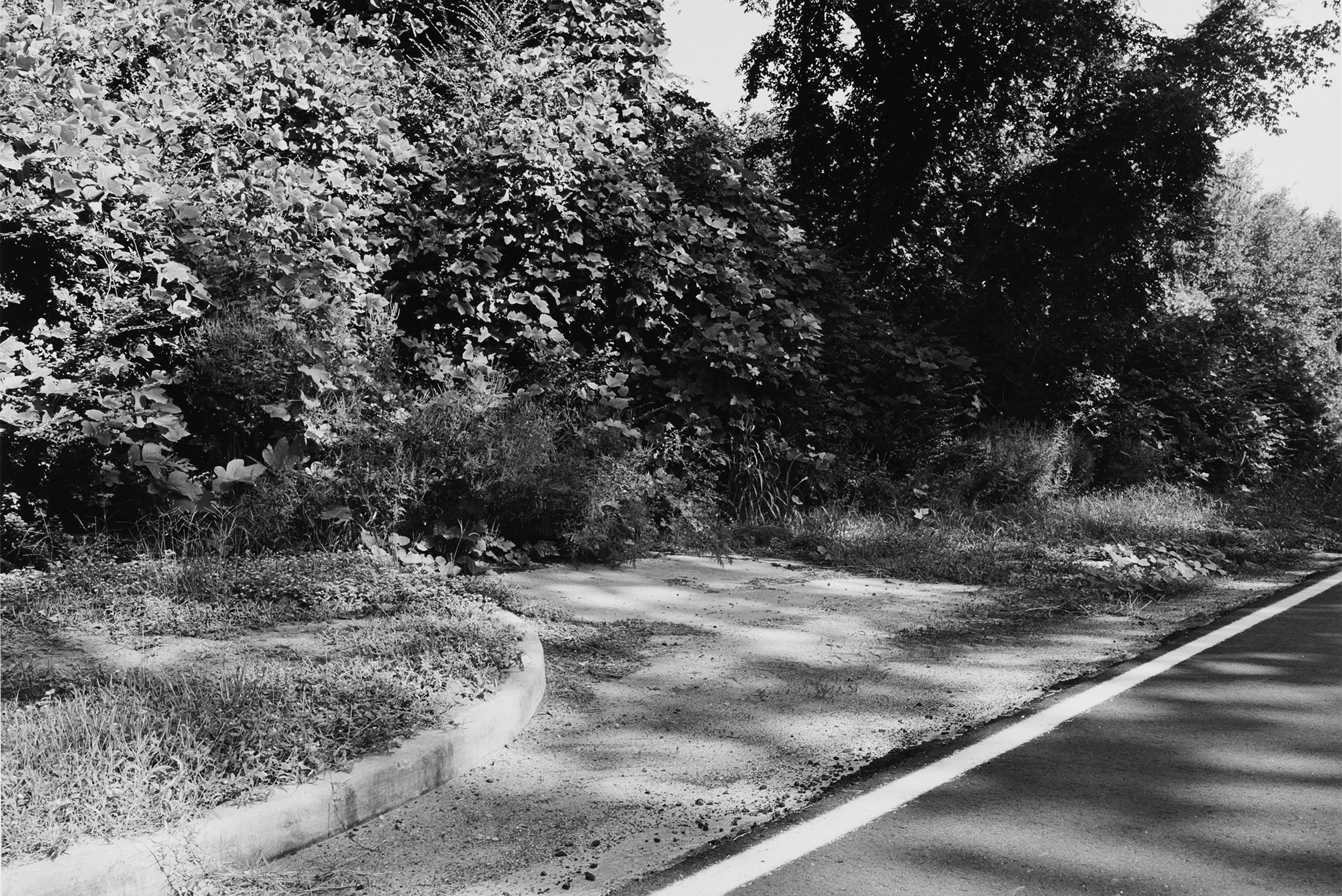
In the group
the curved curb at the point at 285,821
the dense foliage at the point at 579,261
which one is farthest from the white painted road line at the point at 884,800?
the dense foliage at the point at 579,261

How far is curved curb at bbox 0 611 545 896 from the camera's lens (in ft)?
10.2

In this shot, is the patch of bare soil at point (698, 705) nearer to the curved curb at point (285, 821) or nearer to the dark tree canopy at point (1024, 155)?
the curved curb at point (285, 821)

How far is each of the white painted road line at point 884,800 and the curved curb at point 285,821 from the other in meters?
1.18

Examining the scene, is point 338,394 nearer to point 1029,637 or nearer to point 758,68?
point 1029,637

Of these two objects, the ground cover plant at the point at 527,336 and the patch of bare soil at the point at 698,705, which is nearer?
the patch of bare soil at the point at 698,705

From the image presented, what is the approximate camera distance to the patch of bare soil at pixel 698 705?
364 cm

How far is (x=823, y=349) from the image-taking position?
39.3ft

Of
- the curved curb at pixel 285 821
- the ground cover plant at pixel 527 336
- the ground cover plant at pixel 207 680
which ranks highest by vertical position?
the ground cover plant at pixel 527 336

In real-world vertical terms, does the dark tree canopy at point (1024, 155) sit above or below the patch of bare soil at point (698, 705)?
above

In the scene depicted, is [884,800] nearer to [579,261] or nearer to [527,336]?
[527,336]

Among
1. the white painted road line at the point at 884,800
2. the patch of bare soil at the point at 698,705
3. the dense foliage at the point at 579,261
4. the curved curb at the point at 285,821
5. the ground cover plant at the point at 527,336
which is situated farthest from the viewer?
the dense foliage at the point at 579,261

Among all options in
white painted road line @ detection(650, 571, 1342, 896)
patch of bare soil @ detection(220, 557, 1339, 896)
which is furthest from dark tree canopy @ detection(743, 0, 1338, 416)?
white painted road line @ detection(650, 571, 1342, 896)

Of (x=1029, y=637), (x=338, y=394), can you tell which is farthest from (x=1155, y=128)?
(x=338, y=394)

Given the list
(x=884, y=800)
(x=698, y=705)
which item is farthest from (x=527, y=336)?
(x=884, y=800)
